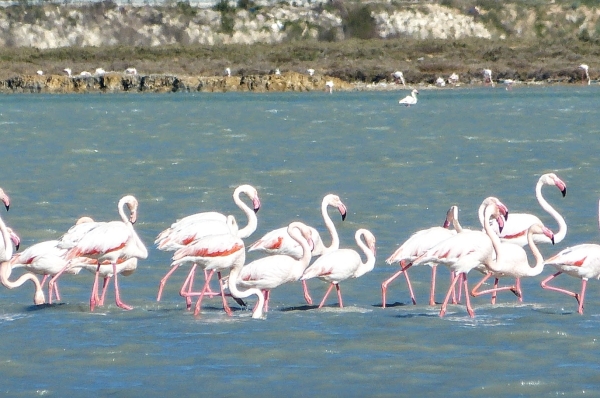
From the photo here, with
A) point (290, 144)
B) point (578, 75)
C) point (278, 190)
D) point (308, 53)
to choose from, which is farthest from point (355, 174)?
point (308, 53)

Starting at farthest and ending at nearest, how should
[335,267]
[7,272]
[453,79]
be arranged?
1. [453,79]
2. [7,272]
3. [335,267]

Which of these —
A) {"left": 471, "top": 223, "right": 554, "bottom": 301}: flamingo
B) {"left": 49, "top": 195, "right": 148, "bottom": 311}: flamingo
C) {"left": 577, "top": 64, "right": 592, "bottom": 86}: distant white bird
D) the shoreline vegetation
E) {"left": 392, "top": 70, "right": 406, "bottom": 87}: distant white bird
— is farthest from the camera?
{"left": 577, "top": 64, "right": 592, "bottom": 86}: distant white bird

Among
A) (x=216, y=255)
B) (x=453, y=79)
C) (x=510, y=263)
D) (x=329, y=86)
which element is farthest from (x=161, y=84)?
(x=510, y=263)

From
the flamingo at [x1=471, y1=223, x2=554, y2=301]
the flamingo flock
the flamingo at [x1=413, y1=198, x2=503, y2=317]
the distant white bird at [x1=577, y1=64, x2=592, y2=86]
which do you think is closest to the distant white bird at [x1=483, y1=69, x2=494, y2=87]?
the distant white bird at [x1=577, y1=64, x2=592, y2=86]

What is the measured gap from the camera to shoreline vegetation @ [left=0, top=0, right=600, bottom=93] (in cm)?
5612

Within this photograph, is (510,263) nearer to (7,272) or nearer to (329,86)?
(7,272)

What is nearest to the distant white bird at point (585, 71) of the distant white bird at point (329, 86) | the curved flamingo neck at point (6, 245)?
the distant white bird at point (329, 86)

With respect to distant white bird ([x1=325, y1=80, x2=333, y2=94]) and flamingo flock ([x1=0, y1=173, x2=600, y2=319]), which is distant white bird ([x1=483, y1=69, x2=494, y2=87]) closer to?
distant white bird ([x1=325, y1=80, x2=333, y2=94])

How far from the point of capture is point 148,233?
1428 cm

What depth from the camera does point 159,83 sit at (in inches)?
2190

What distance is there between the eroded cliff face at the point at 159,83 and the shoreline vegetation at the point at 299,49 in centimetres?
Answer: 5

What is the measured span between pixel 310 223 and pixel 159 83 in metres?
41.5

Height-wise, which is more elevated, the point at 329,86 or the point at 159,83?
the point at 329,86

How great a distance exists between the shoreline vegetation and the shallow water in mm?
20317
